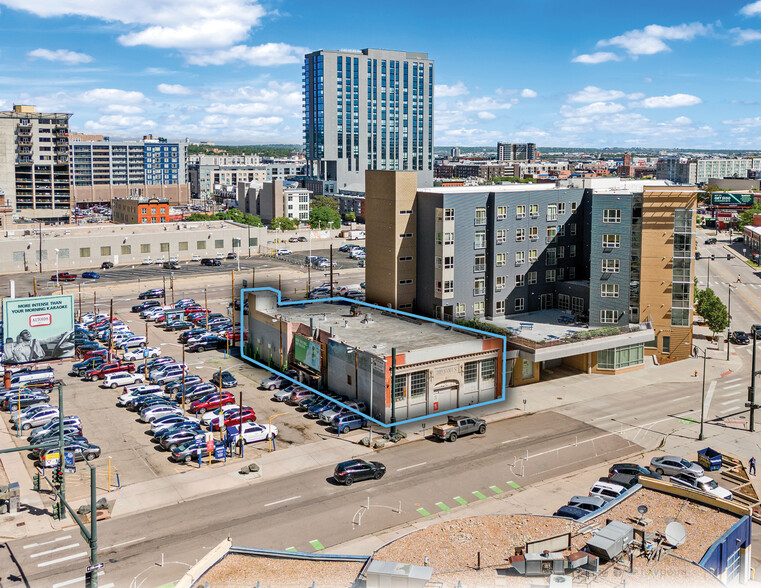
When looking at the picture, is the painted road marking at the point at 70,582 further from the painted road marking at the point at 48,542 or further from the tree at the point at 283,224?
the tree at the point at 283,224

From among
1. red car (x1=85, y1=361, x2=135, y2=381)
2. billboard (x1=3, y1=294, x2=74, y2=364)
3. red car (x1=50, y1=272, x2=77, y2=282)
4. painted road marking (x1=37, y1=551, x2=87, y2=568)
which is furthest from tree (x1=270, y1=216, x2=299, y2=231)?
painted road marking (x1=37, y1=551, x2=87, y2=568)

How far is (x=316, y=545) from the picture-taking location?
34750 millimetres

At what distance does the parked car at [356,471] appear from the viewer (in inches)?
1644

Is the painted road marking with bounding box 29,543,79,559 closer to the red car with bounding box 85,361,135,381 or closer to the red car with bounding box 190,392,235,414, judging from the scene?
the red car with bounding box 190,392,235,414

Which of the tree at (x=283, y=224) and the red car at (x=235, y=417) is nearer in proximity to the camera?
the red car at (x=235, y=417)

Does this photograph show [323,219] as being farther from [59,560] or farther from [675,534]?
[675,534]

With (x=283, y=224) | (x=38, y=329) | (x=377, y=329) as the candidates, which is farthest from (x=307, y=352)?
(x=283, y=224)

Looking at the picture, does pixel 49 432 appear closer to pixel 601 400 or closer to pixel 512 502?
pixel 512 502

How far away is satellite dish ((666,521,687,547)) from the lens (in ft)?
76.9

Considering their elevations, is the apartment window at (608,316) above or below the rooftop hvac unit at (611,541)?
above

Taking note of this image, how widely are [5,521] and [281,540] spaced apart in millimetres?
14175

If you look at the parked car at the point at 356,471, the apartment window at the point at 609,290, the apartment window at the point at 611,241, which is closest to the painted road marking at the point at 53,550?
the parked car at the point at 356,471

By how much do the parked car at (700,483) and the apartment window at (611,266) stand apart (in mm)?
27259

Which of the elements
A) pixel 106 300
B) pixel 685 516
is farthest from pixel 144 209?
pixel 685 516
